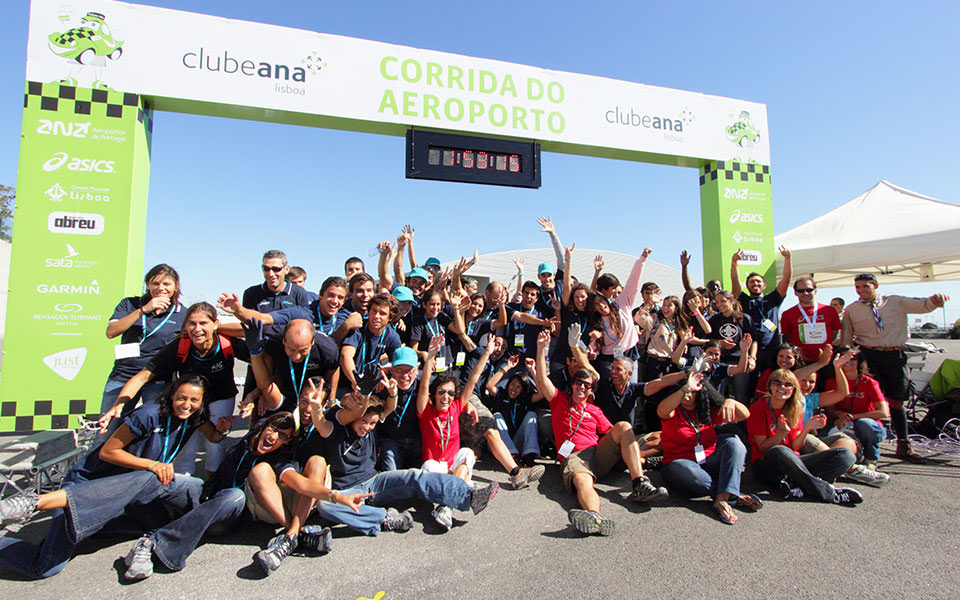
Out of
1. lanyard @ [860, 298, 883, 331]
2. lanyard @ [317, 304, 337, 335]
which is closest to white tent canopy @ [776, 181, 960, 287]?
lanyard @ [860, 298, 883, 331]

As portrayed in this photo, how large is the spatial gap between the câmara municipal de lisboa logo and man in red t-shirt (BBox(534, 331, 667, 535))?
548cm

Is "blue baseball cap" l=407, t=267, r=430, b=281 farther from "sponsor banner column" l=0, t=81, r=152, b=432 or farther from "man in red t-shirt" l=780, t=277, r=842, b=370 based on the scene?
"man in red t-shirt" l=780, t=277, r=842, b=370

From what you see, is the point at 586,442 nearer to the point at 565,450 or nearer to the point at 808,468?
the point at 565,450

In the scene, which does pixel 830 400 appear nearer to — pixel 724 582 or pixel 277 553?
pixel 724 582

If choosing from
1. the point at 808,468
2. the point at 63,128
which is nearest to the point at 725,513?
the point at 808,468

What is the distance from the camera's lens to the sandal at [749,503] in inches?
128

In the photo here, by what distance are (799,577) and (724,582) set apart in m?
0.41

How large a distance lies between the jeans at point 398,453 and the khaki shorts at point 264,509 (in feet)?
2.32

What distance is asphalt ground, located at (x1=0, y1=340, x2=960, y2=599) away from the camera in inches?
92.3

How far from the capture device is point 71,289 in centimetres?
490

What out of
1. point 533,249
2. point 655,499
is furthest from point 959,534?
point 533,249

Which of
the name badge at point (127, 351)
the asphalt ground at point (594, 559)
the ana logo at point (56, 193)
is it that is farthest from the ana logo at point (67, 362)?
the asphalt ground at point (594, 559)

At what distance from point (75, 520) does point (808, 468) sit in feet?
15.3

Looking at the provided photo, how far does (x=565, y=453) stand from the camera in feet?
12.1
